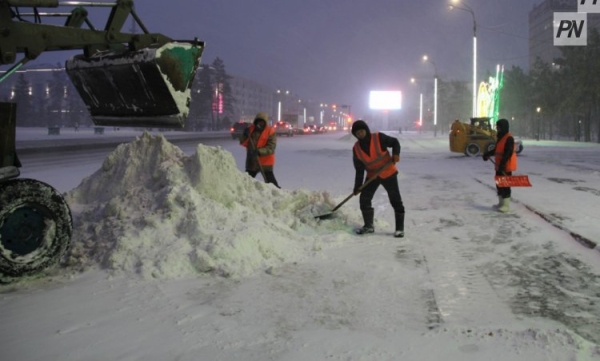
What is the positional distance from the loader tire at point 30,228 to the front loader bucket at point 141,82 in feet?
4.75

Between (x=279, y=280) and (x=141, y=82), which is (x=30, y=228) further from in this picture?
(x=279, y=280)

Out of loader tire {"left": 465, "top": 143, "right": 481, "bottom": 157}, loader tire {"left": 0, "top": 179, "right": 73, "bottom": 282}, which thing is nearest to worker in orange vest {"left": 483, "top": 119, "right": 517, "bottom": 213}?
loader tire {"left": 0, "top": 179, "right": 73, "bottom": 282}

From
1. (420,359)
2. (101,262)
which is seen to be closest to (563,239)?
(420,359)

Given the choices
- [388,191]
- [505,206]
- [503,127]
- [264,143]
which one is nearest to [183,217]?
[388,191]

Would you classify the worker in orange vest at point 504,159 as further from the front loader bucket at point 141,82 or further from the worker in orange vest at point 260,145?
the front loader bucket at point 141,82

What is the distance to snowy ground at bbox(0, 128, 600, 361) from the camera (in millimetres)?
3400

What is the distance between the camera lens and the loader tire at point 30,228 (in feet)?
14.6

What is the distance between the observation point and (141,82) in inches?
217

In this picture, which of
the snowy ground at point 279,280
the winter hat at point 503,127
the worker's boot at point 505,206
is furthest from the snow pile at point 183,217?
the winter hat at point 503,127

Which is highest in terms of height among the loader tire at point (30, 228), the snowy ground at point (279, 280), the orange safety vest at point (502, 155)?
the orange safety vest at point (502, 155)

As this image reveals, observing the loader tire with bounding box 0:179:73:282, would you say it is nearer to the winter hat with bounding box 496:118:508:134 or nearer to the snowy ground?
the snowy ground

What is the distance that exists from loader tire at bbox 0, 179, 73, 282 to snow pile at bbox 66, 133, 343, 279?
421 mm

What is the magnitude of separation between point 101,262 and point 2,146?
4.49ft

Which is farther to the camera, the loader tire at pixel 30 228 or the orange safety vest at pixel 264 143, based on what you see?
the orange safety vest at pixel 264 143
